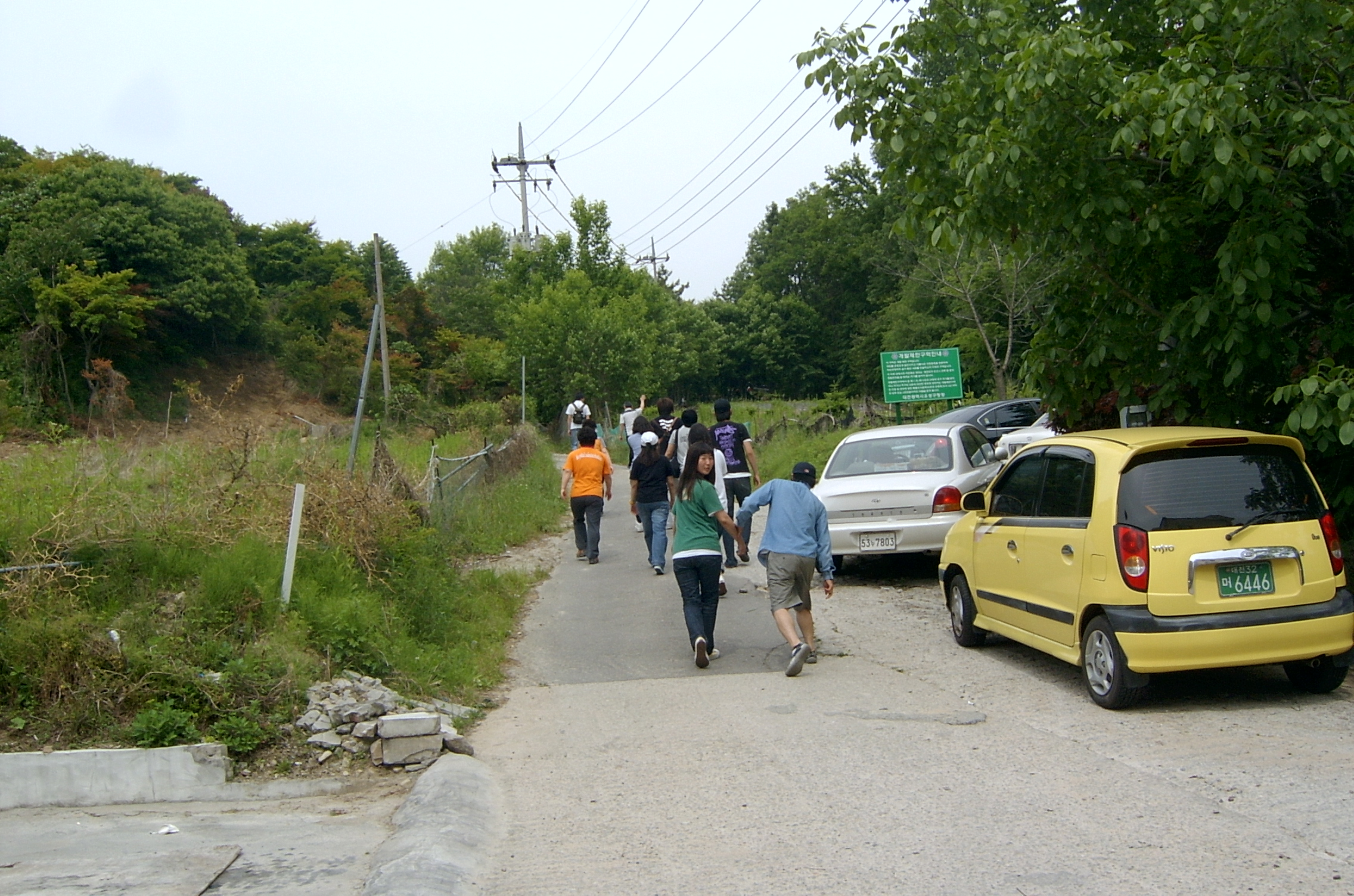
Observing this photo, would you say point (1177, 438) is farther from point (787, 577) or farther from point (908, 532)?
point (908, 532)

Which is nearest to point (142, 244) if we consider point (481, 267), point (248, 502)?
point (248, 502)

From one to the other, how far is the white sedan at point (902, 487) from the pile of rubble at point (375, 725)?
5694 millimetres

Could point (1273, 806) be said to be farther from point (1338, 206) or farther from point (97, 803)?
point (97, 803)

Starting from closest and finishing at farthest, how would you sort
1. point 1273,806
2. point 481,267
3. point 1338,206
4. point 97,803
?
point 1273,806
point 97,803
point 1338,206
point 481,267

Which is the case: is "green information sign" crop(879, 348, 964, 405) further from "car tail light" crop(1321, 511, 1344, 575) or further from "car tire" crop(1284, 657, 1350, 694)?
"car tail light" crop(1321, 511, 1344, 575)

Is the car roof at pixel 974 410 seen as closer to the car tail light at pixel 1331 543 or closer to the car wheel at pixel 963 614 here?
the car wheel at pixel 963 614

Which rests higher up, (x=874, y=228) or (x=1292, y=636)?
(x=874, y=228)

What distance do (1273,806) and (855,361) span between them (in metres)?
62.9

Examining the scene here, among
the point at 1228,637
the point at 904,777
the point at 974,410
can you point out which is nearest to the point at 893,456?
the point at 1228,637

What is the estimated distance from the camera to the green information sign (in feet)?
79.7

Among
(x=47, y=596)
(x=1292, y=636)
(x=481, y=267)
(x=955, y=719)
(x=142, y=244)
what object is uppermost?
(x=481, y=267)

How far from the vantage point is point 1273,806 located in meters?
4.95

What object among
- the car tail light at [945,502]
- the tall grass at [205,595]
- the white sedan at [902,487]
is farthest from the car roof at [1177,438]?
the tall grass at [205,595]

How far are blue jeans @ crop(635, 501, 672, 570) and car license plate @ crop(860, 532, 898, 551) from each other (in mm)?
2311
